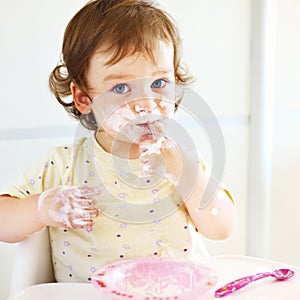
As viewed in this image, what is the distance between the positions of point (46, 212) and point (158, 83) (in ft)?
0.89

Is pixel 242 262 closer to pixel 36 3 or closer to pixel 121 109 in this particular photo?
pixel 121 109

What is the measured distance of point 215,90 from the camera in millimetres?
1336

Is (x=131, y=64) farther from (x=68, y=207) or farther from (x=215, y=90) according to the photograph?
(x=215, y=90)

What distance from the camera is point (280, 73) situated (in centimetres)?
143

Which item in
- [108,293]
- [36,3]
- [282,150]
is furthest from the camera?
[282,150]

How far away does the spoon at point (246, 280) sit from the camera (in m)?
0.82

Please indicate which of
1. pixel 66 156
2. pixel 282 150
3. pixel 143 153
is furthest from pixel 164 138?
pixel 282 150

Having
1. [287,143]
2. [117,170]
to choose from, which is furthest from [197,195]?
[287,143]

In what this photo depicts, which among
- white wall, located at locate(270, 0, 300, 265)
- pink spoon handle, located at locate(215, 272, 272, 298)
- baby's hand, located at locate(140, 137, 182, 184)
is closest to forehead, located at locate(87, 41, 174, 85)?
baby's hand, located at locate(140, 137, 182, 184)

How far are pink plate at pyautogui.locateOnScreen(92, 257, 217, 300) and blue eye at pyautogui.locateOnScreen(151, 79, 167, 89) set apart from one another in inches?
10.8

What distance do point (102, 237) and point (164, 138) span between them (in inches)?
7.5

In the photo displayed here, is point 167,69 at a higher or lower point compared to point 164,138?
higher

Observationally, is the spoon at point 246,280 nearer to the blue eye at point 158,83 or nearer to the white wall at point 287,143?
the blue eye at point 158,83

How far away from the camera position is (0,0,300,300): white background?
104cm
